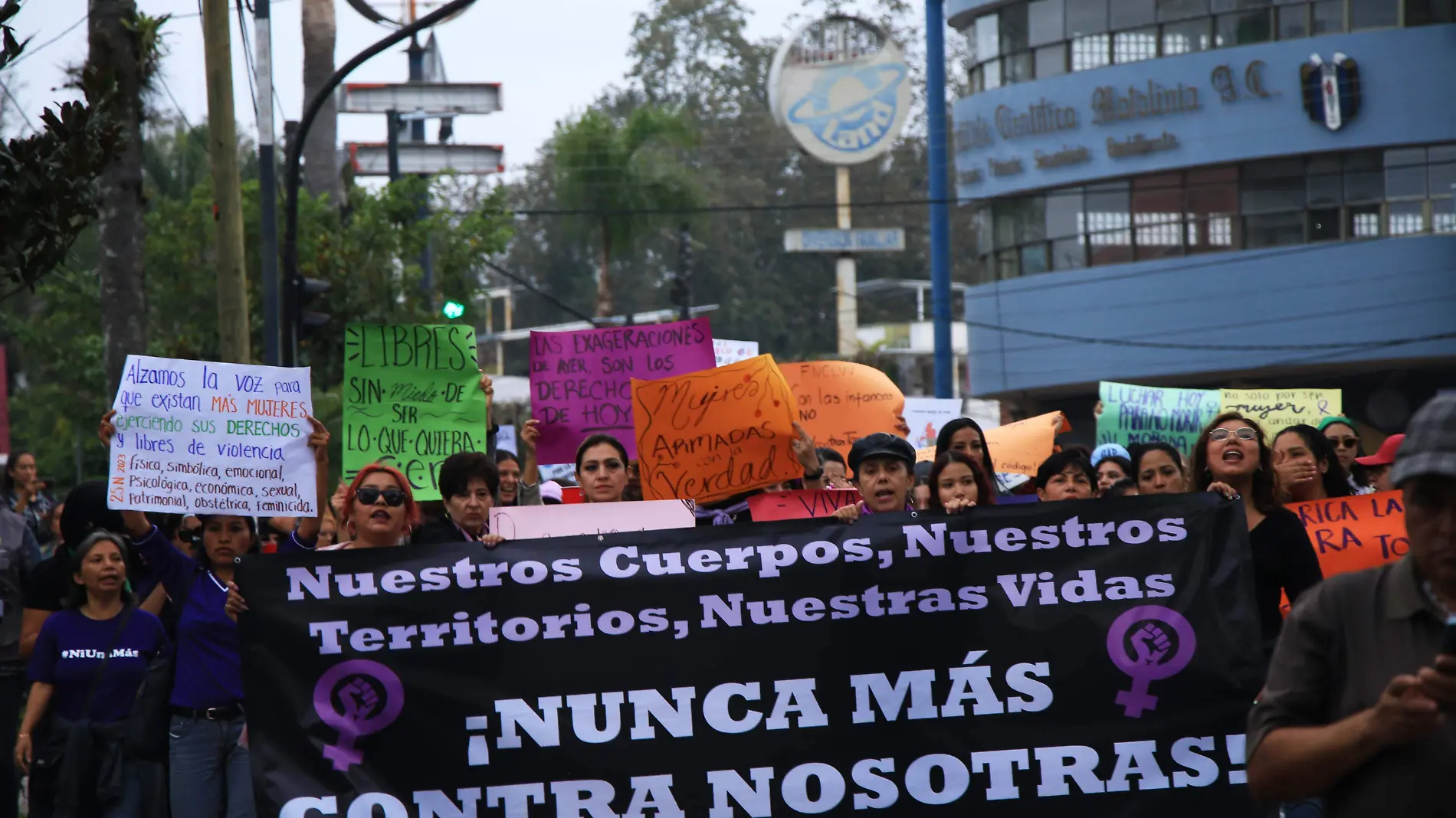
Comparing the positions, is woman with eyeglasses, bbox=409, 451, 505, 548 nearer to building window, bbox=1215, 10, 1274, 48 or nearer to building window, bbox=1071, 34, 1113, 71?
building window, bbox=1215, 10, 1274, 48

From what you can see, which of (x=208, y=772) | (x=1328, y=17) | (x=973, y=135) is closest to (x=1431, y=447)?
(x=208, y=772)

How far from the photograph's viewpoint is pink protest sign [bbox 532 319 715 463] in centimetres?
945

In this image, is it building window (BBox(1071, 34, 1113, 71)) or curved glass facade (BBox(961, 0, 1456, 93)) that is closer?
curved glass facade (BBox(961, 0, 1456, 93))

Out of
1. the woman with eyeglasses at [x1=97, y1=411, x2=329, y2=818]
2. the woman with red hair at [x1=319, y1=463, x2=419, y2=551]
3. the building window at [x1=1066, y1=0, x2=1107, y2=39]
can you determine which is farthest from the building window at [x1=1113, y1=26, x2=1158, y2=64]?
the woman with red hair at [x1=319, y1=463, x2=419, y2=551]

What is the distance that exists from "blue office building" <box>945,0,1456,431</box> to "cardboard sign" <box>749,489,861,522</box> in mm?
21221

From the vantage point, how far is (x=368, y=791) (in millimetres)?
5973

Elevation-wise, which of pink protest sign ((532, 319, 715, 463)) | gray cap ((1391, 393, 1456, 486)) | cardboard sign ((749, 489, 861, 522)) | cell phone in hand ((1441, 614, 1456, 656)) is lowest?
cardboard sign ((749, 489, 861, 522))

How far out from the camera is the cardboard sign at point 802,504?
7707 mm

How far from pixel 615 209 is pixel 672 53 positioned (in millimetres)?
24860

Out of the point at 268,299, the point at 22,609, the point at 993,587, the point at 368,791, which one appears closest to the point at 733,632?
the point at 993,587

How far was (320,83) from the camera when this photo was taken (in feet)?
84.4

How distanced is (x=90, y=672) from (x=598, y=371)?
3.39 m

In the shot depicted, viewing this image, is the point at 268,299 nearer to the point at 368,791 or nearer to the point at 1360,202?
the point at 368,791

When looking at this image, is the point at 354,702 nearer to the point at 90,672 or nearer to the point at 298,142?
the point at 90,672
